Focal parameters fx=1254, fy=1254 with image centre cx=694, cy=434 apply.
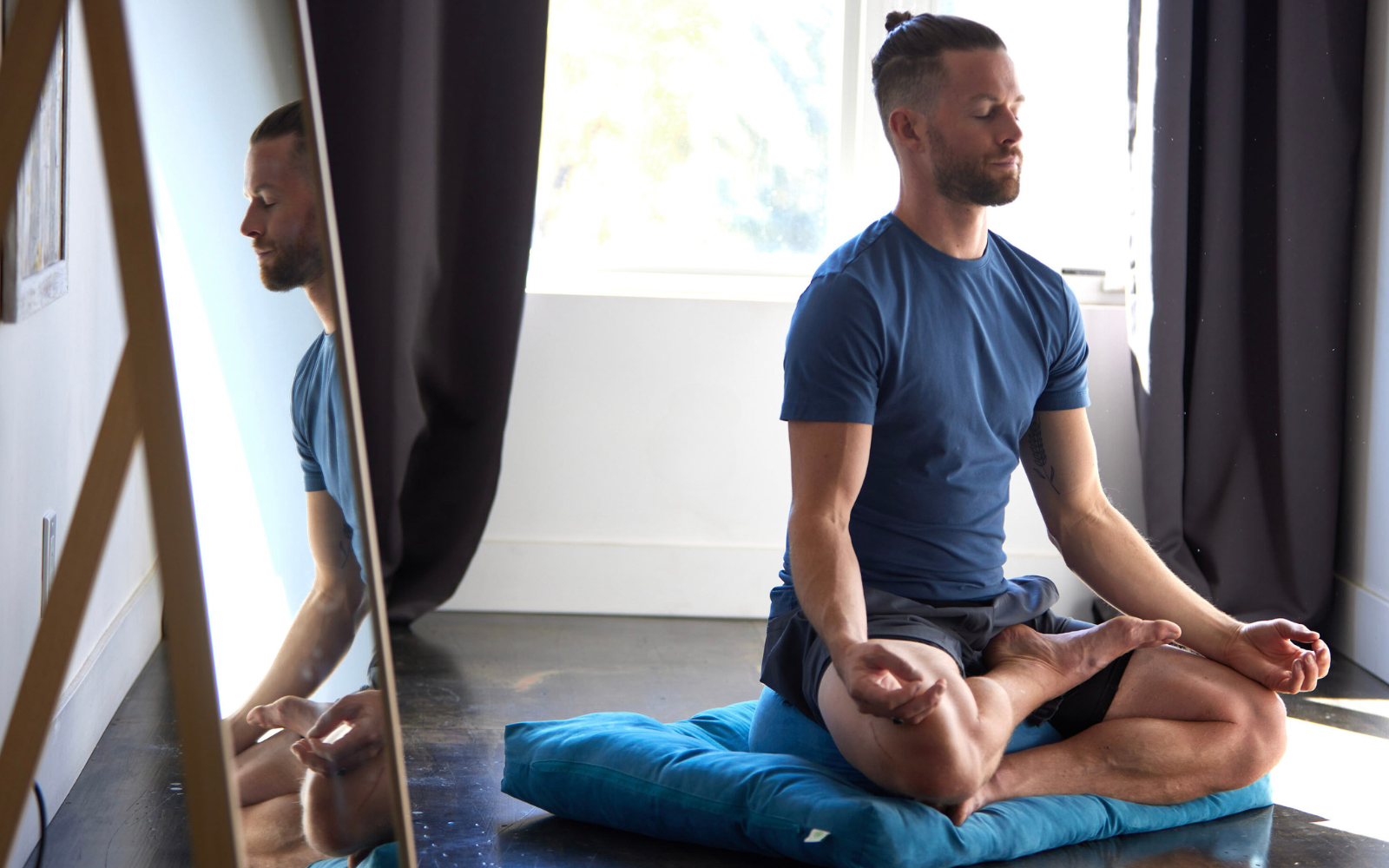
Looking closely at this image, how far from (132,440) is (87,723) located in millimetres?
1061

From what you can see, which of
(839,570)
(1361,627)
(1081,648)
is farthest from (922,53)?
(1361,627)

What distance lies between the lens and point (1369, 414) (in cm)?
290

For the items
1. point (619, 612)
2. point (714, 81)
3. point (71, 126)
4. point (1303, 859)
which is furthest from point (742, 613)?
point (71, 126)

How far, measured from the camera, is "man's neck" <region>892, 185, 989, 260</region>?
186 cm

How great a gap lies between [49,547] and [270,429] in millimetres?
1050

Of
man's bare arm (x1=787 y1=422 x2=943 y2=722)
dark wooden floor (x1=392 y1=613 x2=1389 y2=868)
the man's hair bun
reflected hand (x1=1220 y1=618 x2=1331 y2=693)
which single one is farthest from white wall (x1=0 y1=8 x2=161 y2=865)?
reflected hand (x1=1220 y1=618 x2=1331 y2=693)

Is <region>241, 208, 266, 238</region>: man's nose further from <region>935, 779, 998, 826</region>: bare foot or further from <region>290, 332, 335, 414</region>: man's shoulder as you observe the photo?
<region>935, 779, 998, 826</region>: bare foot

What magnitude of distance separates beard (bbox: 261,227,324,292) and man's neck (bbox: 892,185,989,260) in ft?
3.54

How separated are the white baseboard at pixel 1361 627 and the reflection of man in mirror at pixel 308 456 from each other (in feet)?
8.02

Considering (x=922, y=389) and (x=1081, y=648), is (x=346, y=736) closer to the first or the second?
(x=922, y=389)

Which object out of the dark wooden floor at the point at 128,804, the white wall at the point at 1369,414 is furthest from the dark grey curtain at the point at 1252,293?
the dark wooden floor at the point at 128,804

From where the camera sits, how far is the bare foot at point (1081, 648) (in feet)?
5.90

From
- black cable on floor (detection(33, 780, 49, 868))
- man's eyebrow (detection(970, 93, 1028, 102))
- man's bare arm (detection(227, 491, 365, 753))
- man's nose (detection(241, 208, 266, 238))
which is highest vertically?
man's eyebrow (detection(970, 93, 1028, 102))

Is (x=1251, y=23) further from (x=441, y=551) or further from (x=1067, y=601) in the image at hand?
(x=441, y=551)
